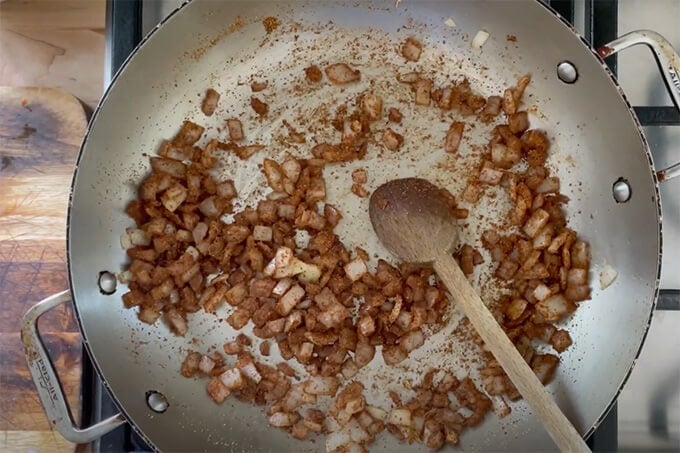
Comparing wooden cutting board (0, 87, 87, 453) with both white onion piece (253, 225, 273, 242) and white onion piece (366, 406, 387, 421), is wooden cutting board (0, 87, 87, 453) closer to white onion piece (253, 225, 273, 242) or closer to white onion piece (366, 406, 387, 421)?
white onion piece (253, 225, 273, 242)

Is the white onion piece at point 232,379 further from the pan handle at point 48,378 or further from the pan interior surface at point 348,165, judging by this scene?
the pan handle at point 48,378

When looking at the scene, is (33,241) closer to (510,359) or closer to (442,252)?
(442,252)

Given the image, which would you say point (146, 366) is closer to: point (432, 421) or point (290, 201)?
point (290, 201)

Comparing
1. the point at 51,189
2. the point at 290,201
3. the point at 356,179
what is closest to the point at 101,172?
the point at 51,189

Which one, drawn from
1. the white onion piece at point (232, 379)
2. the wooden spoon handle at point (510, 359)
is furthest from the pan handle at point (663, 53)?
the white onion piece at point (232, 379)

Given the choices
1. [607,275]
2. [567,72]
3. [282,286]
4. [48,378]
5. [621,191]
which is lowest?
[48,378]

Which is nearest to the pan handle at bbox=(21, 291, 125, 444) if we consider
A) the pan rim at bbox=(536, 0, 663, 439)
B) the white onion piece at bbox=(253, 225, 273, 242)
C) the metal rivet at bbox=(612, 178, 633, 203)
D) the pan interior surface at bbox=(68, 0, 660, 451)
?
the pan interior surface at bbox=(68, 0, 660, 451)

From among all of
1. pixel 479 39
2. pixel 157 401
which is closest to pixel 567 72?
pixel 479 39
